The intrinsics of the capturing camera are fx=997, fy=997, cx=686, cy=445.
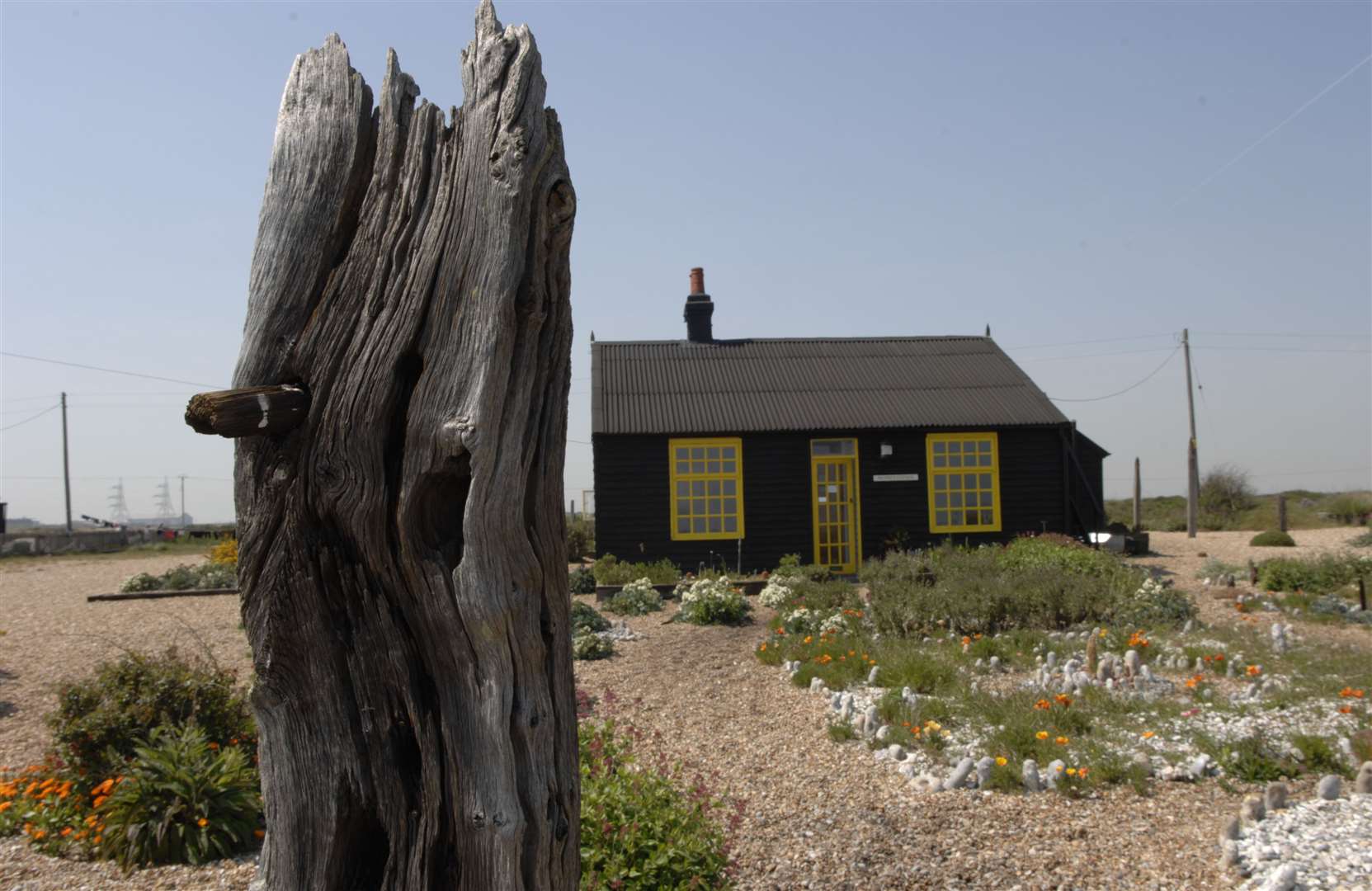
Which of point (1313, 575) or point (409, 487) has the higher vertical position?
point (409, 487)

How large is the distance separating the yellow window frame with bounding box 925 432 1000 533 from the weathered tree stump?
55.1 ft

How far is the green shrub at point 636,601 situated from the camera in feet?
44.8

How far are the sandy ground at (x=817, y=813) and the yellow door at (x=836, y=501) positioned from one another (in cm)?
849

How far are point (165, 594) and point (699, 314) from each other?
12.0 meters

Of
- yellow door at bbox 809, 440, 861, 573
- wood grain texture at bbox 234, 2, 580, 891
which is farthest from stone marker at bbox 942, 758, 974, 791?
yellow door at bbox 809, 440, 861, 573

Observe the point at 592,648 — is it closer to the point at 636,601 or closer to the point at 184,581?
the point at 636,601

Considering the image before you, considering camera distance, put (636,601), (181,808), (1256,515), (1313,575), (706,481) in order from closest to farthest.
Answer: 1. (181,808)
2. (1313,575)
3. (636,601)
4. (706,481)
5. (1256,515)

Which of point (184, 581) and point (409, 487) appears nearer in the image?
point (409, 487)

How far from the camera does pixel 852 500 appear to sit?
18453 millimetres

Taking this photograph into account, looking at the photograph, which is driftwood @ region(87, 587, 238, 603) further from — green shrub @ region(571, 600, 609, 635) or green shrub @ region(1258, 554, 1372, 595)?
green shrub @ region(1258, 554, 1372, 595)

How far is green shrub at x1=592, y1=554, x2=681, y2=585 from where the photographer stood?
15922 mm

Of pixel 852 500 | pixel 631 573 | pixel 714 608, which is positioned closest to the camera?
pixel 714 608

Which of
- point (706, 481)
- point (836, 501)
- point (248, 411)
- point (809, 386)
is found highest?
point (809, 386)

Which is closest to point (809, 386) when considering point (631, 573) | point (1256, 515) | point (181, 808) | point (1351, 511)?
point (631, 573)
